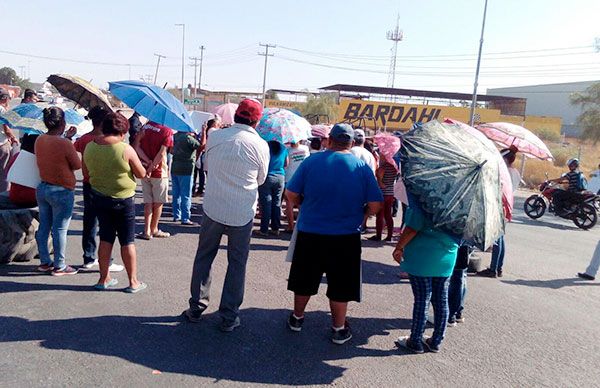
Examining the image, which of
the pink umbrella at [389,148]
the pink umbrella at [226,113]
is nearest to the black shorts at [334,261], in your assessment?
the pink umbrella at [389,148]

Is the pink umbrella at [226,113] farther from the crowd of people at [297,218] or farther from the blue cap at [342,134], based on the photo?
the blue cap at [342,134]

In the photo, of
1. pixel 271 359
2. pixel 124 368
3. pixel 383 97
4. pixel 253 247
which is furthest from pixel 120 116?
pixel 383 97

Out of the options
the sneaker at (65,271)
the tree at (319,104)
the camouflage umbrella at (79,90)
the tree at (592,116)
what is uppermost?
the tree at (319,104)

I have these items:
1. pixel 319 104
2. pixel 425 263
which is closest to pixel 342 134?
pixel 425 263

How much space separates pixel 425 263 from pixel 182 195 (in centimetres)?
502

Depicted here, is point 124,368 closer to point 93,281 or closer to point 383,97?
point 93,281

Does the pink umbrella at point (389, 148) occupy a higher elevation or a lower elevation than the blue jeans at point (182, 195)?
higher

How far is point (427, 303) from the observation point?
407 cm

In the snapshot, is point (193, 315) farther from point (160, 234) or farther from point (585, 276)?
point (585, 276)

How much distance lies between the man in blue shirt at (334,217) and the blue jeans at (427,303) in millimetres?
509

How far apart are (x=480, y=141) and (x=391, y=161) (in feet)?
11.7

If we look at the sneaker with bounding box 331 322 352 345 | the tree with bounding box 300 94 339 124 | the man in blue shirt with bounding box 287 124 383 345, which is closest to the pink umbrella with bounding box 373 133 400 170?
the man in blue shirt with bounding box 287 124 383 345

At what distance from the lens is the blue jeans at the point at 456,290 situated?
451cm

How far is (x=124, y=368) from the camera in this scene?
11.5ft
